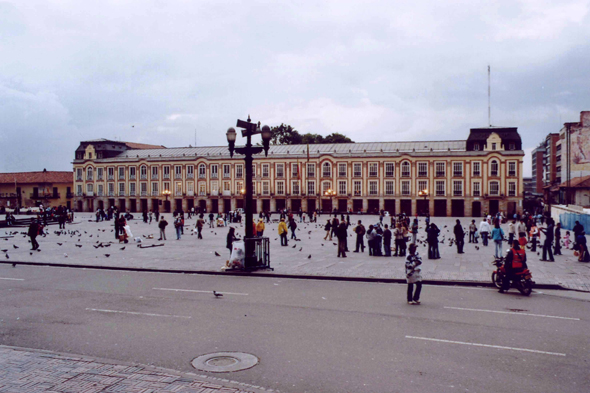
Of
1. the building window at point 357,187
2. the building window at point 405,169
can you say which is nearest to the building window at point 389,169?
the building window at point 405,169

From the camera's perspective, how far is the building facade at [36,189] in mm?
90312

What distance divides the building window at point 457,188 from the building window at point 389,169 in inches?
347

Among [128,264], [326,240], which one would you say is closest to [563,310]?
[128,264]

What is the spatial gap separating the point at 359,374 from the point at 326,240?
22.3m

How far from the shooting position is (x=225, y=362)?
7.75m

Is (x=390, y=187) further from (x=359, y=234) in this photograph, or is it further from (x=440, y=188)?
(x=359, y=234)

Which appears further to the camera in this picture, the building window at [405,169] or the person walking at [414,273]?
the building window at [405,169]

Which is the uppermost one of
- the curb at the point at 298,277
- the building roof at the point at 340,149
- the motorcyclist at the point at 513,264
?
the building roof at the point at 340,149

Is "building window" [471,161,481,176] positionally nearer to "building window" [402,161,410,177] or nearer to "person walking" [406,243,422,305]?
"building window" [402,161,410,177]

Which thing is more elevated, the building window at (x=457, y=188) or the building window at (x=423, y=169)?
the building window at (x=423, y=169)

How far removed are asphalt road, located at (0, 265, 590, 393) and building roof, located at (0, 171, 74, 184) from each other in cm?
8739

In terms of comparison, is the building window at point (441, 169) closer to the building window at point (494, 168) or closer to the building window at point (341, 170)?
the building window at point (494, 168)

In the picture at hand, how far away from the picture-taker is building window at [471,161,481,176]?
66875 millimetres

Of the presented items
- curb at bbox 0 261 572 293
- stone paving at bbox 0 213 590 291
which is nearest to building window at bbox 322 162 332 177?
stone paving at bbox 0 213 590 291
